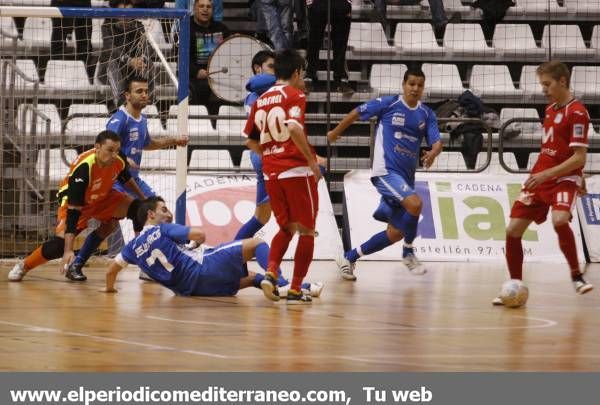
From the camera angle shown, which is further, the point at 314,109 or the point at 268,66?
the point at 314,109

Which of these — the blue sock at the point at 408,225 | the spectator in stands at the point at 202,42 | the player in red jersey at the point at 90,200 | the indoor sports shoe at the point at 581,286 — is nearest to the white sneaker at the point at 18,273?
the player in red jersey at the point at 90,200

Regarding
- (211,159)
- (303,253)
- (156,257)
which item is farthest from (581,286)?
(211,159)

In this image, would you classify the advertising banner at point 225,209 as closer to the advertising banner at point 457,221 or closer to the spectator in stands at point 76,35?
the advertising banner at point 457,221

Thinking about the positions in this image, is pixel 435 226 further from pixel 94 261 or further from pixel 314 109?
pixel 94 261

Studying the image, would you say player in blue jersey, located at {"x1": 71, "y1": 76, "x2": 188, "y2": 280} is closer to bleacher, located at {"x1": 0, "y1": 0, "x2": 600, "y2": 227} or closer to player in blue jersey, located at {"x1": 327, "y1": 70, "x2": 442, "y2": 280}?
player in blue jersey, located at {"x1": 327, "y1": 70, "x2": 442, "y2": 280}

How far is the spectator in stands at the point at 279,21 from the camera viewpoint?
16234 millimetres

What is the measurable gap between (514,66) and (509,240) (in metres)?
8.48

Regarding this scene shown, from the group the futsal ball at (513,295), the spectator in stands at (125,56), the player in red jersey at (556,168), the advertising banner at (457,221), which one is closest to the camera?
the player in red jersey at (556,168)

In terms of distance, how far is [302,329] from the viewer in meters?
8.43

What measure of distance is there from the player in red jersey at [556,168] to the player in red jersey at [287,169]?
63.5 inches

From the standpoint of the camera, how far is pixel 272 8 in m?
16.3

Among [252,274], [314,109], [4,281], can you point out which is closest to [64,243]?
[4,281]

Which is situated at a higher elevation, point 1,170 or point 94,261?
point 1,170

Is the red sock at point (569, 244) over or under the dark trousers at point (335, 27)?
under
